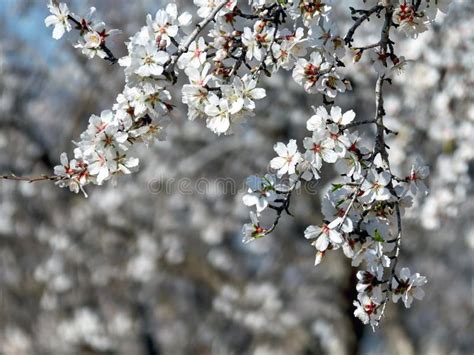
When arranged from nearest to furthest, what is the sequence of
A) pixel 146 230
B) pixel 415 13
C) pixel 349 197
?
1. pixel 349 197
2. pixel 415 13
3. pixel 146 230

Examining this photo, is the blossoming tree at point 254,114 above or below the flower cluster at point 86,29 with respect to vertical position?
below

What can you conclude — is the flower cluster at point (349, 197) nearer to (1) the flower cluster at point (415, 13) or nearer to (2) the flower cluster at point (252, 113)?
(2) the flower cluster at point (252, 113)

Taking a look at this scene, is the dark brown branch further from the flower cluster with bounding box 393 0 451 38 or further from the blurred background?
the blurred background

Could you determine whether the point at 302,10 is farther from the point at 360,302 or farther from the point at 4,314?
the point at 4,314

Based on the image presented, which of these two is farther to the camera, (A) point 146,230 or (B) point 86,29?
(A) point 146,230

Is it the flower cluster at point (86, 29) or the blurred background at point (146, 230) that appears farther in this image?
the blurred background at point (146, 230)

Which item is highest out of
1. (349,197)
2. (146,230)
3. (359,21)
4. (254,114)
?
(146,230)

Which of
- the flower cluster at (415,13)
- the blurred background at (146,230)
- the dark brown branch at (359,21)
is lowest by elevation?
the dark brown branch at (359,21)

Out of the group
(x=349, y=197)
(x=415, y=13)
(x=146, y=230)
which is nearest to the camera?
(x=349, y=197)

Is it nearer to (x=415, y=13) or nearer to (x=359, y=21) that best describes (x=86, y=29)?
(x=359, y=21)

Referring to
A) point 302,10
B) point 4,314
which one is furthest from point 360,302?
point 4,314

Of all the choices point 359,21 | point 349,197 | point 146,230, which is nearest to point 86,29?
point 359,21

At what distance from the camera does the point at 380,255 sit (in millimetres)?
2674

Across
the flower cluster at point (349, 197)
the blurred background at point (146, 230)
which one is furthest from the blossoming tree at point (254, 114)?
the blurred background at point (146, 230)
